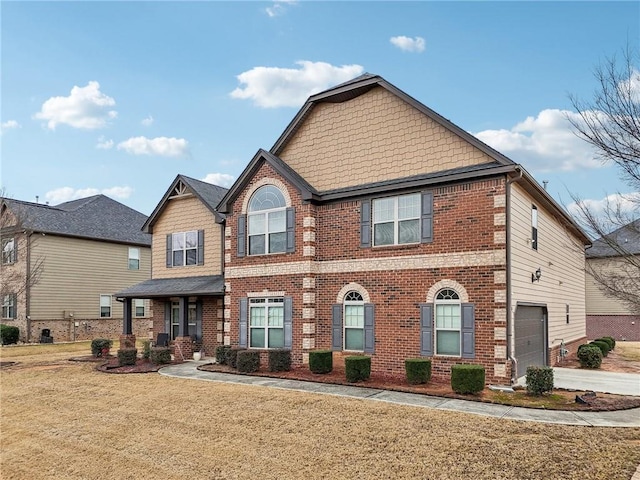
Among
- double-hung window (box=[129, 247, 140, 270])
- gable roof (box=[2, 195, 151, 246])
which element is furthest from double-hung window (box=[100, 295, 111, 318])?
gable roof (box=[2, 195, 151, 246])

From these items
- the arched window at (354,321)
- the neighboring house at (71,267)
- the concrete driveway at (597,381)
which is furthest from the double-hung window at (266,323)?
the neighboring house at (71,267)

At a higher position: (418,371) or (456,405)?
(418,371)

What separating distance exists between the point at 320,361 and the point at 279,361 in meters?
1.77

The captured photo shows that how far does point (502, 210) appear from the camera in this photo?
13.4m

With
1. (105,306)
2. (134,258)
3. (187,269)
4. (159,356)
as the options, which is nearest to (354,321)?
(159,356)

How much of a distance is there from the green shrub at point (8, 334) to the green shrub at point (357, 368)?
79.2ft

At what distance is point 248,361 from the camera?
54.1 feet

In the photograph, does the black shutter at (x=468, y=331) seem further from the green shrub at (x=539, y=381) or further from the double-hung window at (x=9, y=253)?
the double-hung window at (x=9, y=253)

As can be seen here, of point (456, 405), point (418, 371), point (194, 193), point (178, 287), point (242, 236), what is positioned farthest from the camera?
point (194, 193)

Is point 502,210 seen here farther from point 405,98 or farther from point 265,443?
point 265,443

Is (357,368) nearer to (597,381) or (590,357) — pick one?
(597,381)

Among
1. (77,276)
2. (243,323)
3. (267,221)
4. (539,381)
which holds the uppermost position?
(267,221)

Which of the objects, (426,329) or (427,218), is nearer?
(426,329)

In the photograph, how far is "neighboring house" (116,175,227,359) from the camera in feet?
68.7
